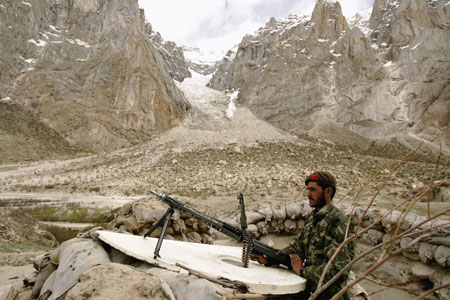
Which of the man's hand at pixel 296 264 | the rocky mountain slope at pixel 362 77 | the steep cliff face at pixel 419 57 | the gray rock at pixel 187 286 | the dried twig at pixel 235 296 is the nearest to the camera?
the dried twig at pixel 235 296

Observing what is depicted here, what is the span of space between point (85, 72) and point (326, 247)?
167 feet

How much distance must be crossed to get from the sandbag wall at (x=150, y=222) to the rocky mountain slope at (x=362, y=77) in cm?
4106

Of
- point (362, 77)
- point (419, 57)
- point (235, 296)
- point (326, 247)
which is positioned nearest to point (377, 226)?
point (326, 247)

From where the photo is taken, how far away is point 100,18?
50.0 metres

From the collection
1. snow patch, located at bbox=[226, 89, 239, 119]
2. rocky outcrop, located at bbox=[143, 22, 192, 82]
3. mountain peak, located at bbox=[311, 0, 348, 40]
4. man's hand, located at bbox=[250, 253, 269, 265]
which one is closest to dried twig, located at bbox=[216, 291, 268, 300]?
man's hand, located at bbox=[250, 253, 269, 265]

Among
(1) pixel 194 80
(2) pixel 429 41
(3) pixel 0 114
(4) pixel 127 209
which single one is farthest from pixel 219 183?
(1) pixel 194 80

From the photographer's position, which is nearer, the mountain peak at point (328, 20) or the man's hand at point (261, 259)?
the man's hand at point (261, 259)

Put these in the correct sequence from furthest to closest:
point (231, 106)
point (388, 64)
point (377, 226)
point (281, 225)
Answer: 1. point (231, 106)
2. point (388, 64)
3. point (281, 225)
4. point (377, 226)

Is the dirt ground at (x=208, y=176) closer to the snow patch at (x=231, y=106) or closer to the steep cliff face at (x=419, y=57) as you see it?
the snow patch at (x=231, y=106)

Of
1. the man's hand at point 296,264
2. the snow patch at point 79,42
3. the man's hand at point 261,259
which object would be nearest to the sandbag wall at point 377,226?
the man's hand at point 296,264

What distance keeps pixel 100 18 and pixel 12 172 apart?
116 ft

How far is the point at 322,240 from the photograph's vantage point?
3.01m

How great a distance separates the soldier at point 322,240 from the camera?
2.75m

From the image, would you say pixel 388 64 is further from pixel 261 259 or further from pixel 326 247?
pixel 326 247
